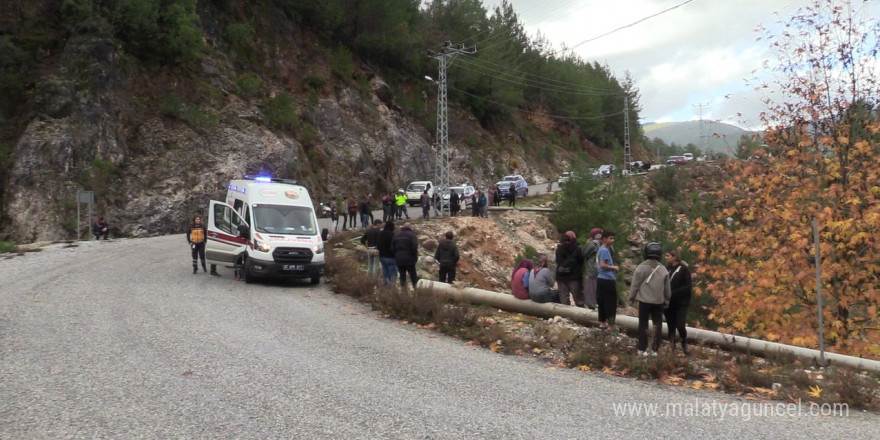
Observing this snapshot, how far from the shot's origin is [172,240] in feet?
93.8

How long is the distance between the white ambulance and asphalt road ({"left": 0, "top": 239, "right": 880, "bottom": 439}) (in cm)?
384

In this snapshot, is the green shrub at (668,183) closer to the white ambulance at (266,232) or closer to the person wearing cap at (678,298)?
the white ambulance at (266,232)

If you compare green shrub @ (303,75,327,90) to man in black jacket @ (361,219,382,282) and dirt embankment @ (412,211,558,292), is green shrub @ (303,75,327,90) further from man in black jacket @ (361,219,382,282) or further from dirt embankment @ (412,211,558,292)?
man in black jacket @ (361,219,382,282)

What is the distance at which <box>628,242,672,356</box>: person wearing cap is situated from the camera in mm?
8711

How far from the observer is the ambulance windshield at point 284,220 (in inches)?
664

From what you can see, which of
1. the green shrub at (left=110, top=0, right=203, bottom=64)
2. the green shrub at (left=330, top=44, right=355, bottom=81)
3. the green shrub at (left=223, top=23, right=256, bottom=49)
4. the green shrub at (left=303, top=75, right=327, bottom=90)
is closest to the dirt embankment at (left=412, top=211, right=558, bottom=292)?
the green shrub at (left=110, top=0, right=203, bottom=64)

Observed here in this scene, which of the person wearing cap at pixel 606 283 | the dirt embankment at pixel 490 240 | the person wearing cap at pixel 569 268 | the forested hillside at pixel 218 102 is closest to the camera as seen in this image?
the person wearing cap at pixel 606 283

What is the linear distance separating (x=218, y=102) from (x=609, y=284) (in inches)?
1410

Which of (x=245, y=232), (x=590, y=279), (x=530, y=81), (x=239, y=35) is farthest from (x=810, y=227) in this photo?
(x=530, y=81)

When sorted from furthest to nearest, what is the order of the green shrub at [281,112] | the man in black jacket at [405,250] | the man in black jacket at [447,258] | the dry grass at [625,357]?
the green shrub at [281,112] → the man in black jacket at [447,258] → the man in black jacket at [405,250] → the dry grass at [625,357]

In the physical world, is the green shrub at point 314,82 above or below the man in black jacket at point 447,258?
above

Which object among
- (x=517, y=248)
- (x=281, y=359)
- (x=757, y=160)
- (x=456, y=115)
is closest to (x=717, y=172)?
(x=456, y=115)

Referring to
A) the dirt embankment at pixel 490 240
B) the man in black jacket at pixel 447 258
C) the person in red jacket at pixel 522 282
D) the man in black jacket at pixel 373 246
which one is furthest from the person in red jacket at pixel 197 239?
the person in red jacket at pixel 522 282

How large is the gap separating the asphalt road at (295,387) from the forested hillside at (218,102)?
72.0ft
